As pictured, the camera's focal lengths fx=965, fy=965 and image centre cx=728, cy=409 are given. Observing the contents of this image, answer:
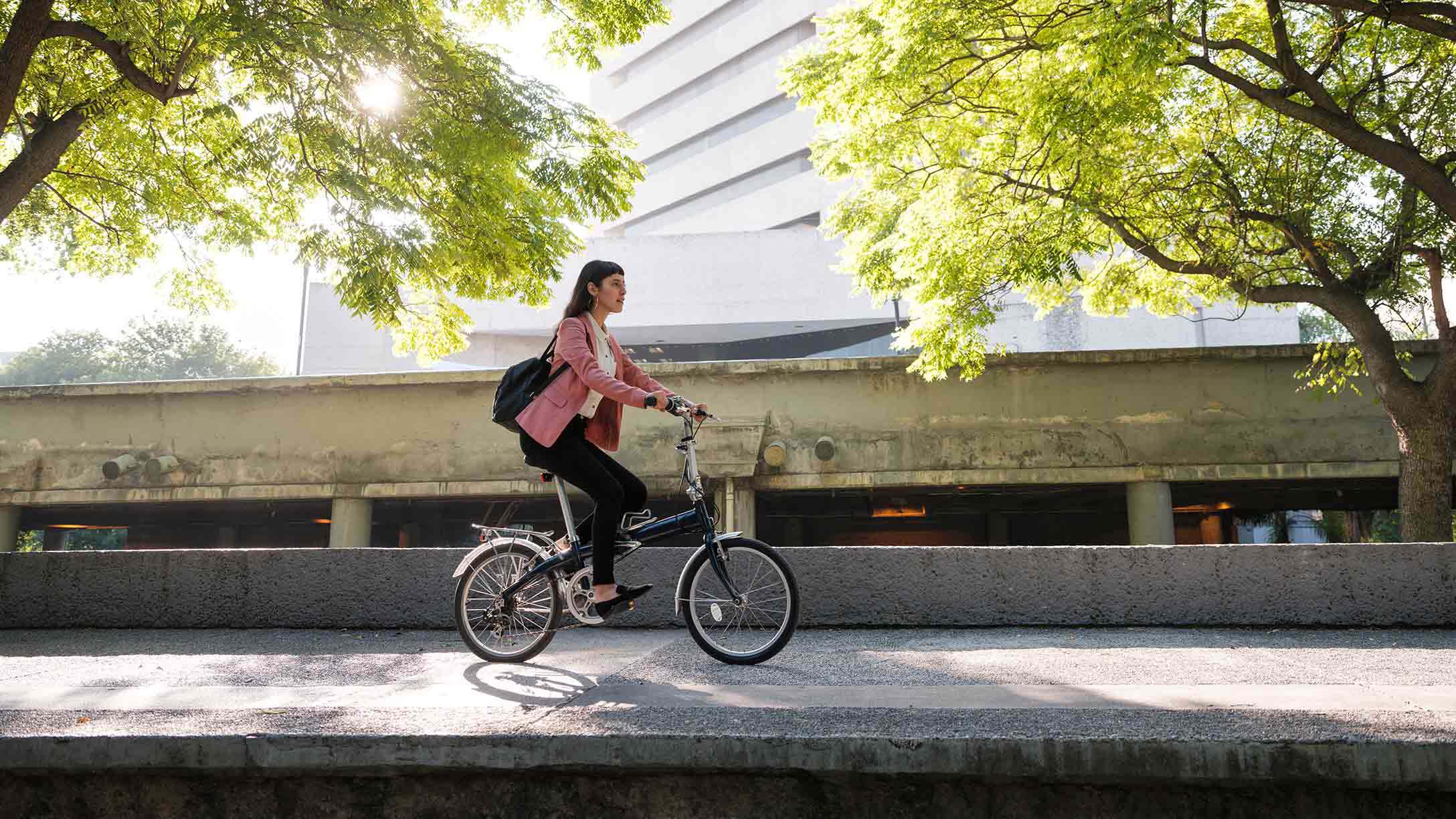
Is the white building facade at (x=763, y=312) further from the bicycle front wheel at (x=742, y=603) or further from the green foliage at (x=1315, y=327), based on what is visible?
the bicycle front wheel at (x=742, y=603)

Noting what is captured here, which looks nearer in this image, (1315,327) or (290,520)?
(290,520)

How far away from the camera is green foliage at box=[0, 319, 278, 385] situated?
66.0m

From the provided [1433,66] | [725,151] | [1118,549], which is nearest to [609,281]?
[1118,549]

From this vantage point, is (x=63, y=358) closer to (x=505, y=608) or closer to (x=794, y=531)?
(x=794, y=531)

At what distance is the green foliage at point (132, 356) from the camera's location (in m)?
66.0

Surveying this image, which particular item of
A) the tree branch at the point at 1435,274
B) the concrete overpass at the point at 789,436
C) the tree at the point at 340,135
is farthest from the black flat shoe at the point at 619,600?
the concrete overpass at the point at 789,436

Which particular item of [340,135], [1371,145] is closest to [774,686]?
[340,135]

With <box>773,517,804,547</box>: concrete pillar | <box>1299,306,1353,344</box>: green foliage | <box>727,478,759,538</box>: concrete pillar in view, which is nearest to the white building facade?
<box>773,517,804,547</box>: concrete pillar

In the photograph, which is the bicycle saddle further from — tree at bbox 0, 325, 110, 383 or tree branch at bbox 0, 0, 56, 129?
tree at bbox 0, 325, 110, 383

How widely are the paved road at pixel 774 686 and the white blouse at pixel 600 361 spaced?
1.28 m

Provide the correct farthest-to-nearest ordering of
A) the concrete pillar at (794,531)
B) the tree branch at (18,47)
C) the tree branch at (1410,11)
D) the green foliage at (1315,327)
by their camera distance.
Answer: the green foliage at (1315,327) → the concrete pillar at (794,531) → the tree branch at (1410,11) → the tree branch at (18,47)

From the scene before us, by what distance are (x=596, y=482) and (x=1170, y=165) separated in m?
11.8

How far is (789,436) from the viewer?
1931 centimetres

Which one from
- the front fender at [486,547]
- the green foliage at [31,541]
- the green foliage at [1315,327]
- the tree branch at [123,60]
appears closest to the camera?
the front fender at [486,547]
